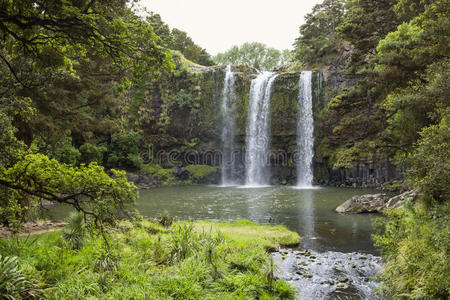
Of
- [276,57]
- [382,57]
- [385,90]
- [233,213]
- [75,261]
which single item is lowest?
[233,213]

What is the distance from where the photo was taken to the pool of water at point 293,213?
10566 mm

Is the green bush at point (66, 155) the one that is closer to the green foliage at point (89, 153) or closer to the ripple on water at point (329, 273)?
the green foliage at point (89, 153)

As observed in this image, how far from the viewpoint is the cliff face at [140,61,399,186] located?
1241 inches

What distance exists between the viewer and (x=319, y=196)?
70.1 feet

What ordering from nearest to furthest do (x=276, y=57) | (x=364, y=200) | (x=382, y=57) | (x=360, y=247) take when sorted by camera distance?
(x=360, y=247) < (x=382, y=57) < (x=364, y=200) < (x=276, y=57)

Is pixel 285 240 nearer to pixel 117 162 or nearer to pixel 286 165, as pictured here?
pixel 286 165

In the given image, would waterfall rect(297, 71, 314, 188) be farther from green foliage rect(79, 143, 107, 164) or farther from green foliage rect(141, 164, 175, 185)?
green foliage rect(79, 143, 107, 164)

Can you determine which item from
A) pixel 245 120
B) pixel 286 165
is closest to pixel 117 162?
pixel 245 120

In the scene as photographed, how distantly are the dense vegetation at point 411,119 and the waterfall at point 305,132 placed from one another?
13642mm

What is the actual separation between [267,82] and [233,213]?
2032 cm

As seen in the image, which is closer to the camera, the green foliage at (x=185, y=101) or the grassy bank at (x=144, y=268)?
the grassy bank at (x=144, y=268)

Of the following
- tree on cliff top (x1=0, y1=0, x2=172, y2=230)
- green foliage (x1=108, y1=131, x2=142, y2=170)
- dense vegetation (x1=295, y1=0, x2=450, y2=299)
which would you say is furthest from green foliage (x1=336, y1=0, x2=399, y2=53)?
green foliage (x1=108, y1=131, x2=142, y2=170)

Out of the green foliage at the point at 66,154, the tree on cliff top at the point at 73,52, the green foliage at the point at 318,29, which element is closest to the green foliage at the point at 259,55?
the green foliage at the point at 318,29

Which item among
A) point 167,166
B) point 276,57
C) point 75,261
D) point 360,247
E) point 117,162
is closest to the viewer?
point 75,261
